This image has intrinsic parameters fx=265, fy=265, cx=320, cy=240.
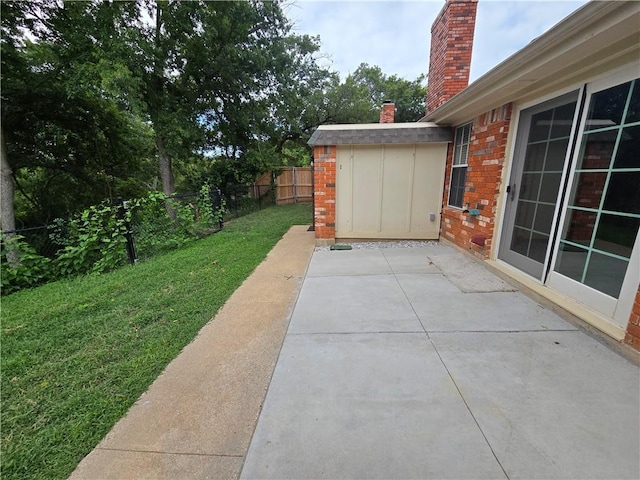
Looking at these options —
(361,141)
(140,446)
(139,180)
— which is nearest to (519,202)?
(361,141)

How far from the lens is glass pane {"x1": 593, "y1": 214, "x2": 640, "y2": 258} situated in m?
2.01

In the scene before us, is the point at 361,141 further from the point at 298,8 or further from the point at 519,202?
the point at 298,8

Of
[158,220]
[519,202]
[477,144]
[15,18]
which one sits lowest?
[158,220]

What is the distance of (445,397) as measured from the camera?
5.31 ft

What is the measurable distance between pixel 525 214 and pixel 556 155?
0.71 meters

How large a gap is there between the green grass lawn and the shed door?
81.8 inches

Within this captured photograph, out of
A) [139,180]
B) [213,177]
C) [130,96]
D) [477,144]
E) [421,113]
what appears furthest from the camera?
[421,113]

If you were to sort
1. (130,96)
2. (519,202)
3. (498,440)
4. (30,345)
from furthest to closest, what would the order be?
(130,96) → (519,202) → (30,345) → (498,440)

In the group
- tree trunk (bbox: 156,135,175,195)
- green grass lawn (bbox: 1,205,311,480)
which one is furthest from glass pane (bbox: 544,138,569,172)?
tree trunk (bbox: 156,135,175,195)

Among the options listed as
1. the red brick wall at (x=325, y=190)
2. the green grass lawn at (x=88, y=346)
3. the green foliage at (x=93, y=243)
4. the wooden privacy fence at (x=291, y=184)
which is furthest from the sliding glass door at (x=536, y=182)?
the wooden privacy fence at (x=291, y=184)

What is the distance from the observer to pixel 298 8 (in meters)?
8.63

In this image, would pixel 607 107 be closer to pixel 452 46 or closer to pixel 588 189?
pixel 588 189

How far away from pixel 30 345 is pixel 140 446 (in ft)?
6.36

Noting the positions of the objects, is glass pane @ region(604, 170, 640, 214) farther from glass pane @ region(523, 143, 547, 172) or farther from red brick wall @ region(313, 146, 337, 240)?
red brick wall @ region(313, 146, 337, 240)
